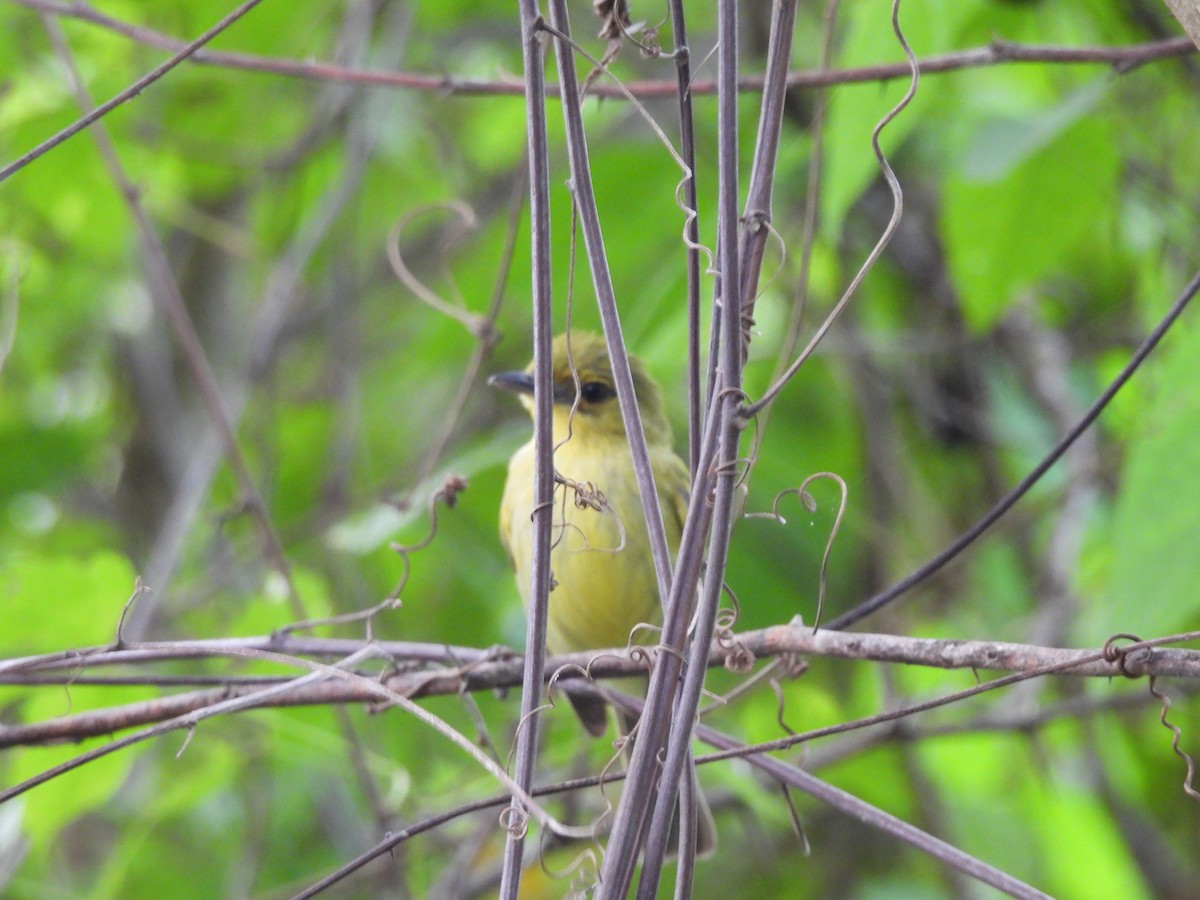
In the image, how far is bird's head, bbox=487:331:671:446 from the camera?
3.69 metres

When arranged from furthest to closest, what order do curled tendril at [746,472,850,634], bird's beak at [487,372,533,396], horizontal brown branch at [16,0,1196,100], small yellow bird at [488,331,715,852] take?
small yellow bird at [488,331,715,852] < bird's beak at [487,372,533,396] < horizontal brown branch at [16,0,1196,100] < curled tendril at [746,472,850,634]

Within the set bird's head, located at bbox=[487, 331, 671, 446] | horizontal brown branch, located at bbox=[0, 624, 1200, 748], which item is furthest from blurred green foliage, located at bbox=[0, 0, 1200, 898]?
horizontal brown branch, located at bbox=[0, 624, 1200, 748]

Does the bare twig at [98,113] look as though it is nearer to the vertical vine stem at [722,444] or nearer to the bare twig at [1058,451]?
the vertical vine stem at [722,444]

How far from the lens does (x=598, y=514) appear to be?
364 centimetres

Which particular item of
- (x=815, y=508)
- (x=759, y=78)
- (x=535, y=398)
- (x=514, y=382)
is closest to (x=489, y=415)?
(x=514, y=382)

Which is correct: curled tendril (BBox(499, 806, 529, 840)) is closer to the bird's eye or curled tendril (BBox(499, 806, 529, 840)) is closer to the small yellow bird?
the small yellow bird

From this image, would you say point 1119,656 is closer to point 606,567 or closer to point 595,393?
point 606,567

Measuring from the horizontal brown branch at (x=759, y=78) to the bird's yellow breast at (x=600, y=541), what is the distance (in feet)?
4.45

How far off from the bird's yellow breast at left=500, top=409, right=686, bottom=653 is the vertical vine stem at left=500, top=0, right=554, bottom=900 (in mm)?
2075

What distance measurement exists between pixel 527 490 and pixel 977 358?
216 cm

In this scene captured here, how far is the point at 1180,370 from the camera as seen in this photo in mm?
2465

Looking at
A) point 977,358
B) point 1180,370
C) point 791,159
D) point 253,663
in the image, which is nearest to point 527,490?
point 253,663

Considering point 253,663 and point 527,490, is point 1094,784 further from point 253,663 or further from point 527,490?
point 253,663

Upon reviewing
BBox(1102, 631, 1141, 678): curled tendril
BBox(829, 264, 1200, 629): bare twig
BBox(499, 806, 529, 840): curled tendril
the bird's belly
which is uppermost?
the bird's belly
